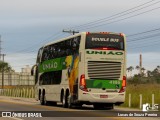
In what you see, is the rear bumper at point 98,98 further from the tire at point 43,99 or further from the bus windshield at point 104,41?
the tire at point 43,99

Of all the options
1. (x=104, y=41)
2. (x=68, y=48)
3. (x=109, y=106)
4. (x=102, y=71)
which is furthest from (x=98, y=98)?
(x=68, y=48)

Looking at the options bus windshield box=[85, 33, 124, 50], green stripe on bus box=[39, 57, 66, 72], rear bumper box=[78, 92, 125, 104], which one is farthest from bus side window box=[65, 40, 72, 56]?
rear bumper box=[78, 92, 125, 104]

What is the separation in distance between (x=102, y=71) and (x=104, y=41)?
170 cm

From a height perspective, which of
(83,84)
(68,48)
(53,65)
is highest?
(68,48)

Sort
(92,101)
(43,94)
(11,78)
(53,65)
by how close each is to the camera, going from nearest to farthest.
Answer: (92,101)
(53,65)
(43,94)
(11,78)

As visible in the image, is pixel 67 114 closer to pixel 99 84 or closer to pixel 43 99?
pixel 99 84

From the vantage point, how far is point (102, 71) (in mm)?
27766

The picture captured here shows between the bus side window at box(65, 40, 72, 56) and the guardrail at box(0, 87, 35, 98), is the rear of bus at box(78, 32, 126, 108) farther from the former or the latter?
the guardrail at box(0, 87, 35, 98)

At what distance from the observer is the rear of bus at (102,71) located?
90.6ft

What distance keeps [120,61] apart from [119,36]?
1.43m

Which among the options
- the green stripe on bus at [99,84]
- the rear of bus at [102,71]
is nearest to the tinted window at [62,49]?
the rear of bus at [102,71]

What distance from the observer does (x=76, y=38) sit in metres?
28.7

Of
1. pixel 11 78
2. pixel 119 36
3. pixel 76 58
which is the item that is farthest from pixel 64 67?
pixel 11 78

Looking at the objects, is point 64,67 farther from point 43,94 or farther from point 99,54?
point 43,94
